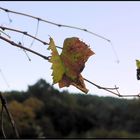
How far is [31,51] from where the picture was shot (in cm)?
53

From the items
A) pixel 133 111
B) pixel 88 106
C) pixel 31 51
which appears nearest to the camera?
pixel 31 51

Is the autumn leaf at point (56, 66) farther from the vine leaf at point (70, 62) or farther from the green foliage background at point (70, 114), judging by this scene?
the green foliage background at point (70, 114)

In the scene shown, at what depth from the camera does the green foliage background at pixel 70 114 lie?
23031 mm

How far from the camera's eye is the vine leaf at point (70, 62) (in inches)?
22.1

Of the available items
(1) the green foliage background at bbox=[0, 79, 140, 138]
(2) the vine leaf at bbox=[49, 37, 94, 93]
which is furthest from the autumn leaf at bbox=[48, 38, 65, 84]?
(1) the green foliage background at bbox=[0, 79, 140, 138]

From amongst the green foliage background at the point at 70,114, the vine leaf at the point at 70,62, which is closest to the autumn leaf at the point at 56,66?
the vine leaf at the point at 70,62

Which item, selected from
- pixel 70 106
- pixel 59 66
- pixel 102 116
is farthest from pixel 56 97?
pixel 59 66

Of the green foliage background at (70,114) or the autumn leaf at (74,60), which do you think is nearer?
the autumn leaf at (74,60)

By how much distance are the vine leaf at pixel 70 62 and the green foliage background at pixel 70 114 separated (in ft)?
70.8

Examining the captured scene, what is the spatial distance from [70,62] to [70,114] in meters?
24.1

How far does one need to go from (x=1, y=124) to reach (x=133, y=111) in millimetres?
23701

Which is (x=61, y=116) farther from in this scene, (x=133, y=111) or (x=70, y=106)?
(x=133, y=111)

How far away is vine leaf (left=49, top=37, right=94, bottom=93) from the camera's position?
22.1 inches

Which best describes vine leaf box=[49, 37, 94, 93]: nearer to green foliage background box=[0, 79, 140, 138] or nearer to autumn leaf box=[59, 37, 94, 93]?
autumn leaf box=[59, 37, 94, 93]
